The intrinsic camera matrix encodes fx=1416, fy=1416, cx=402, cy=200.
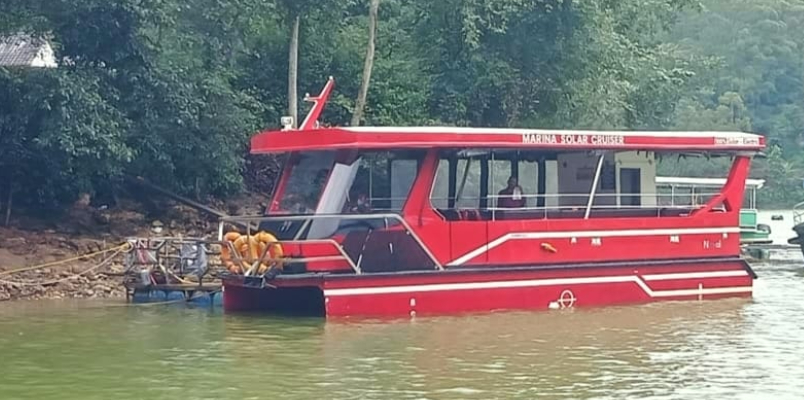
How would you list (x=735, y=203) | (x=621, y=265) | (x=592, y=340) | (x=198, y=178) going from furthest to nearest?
(x=198, y=178)
(x=735, y=203)
(x=621, y=265)
(x=592, y=340)

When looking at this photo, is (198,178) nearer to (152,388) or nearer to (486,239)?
(486,239)

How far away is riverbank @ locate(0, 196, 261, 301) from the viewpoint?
22.8 m

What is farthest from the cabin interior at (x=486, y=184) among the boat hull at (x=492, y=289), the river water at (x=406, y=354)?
the river water at (x=406, y=354)

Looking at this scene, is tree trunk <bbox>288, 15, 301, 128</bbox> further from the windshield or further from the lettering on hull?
the lettering on hull

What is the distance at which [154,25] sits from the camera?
26.3 metres

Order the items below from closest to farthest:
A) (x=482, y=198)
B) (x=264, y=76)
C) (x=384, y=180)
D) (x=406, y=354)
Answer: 1. (x=406, y=354)
2. (x=384, y=180)
3. (x=482, y=198)
4. (x=264, y=76)

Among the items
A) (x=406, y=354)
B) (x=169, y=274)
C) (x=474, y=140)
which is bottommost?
(x=406, y=354)

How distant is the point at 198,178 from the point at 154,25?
380cm

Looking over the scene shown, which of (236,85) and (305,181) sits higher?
(236,85)

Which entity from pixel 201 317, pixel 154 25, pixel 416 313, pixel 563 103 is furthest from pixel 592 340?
pixel 563 103

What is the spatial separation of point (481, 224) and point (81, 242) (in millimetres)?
9277

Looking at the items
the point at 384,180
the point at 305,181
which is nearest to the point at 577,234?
the point at 384,180

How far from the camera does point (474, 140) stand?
1948 centimetres

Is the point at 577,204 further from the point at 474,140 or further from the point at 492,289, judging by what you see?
the point at 474,140
